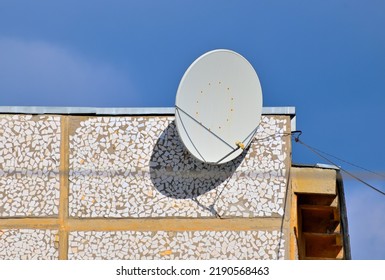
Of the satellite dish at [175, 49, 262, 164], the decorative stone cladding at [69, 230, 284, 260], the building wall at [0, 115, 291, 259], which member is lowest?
the decorative stone cladding at [69, 230, 284, 260]

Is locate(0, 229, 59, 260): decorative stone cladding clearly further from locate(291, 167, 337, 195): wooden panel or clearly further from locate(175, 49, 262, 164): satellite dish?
locate(291, 167, 337, 195): wooden panel

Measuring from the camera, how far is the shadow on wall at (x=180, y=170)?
52.6 ft

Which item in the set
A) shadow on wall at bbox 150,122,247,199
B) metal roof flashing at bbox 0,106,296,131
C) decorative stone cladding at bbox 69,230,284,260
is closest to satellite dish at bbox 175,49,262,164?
shadow on wall at bbox 150,122,247,199

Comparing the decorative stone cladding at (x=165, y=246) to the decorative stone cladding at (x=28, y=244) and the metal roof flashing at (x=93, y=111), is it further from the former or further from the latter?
the metal roof flashing at (x=93, y=111)

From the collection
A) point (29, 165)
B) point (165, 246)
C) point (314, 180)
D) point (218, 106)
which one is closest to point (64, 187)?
point (29, 165)

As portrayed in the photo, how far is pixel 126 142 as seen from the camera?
16125mm

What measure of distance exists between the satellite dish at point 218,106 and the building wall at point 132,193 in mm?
371

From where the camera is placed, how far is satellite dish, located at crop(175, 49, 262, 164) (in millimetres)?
15531

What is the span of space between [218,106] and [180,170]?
1.04 m

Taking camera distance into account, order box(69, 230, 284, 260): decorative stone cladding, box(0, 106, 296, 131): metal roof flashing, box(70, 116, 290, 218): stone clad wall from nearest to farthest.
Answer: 1. box(69, 230, 284, 260): decorative stone cladding
2. box(70, 116, 290, 218): stone clad wall
3. box(0, 106, 296, 131): metal roof flashing

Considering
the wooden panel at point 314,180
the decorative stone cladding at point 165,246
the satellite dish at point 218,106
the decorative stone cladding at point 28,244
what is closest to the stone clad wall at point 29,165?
the decorative stone cladding at point 28,244

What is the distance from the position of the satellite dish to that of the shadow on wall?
12.7 inches

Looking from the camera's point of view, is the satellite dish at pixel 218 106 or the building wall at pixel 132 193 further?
the building wall at pixel 132 193

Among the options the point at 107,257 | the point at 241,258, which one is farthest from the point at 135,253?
the point at 241,258
